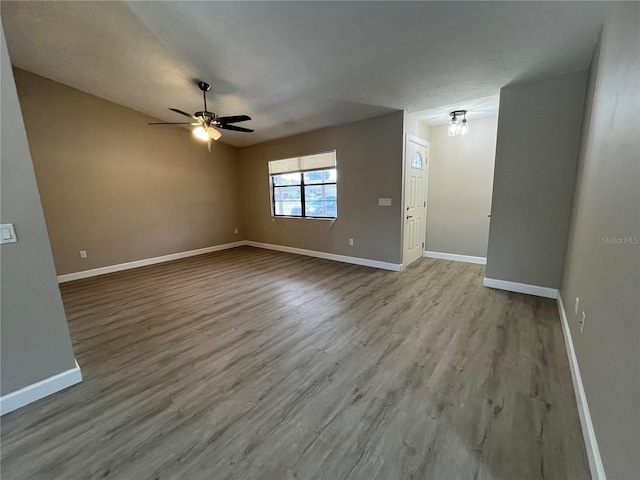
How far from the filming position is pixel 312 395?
1758mm

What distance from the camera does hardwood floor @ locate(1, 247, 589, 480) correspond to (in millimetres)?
1316

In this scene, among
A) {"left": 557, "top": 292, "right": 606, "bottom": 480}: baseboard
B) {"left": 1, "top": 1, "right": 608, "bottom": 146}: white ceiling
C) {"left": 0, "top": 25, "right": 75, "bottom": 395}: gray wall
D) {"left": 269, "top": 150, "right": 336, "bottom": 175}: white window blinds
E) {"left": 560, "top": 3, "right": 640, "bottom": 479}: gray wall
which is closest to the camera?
{"left": 560, "top": 3, "right": 640, "bottom": 479}: gray wall

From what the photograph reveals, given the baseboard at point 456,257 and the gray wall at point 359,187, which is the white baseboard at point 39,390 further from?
the baseboard at point 456,257

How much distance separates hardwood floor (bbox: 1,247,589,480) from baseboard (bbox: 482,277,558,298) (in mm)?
120

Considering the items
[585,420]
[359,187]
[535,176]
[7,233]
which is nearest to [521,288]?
[535,176]

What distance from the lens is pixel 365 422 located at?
1.54 metres

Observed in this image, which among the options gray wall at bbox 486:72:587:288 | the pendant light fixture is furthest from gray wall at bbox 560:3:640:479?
the pendant light fixture

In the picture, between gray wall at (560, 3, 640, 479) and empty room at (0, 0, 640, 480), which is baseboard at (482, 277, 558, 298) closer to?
empty room at (0, 0, 640, 480)

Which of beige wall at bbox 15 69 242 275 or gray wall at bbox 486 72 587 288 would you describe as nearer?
gray wall at bbox 486 72 587 288

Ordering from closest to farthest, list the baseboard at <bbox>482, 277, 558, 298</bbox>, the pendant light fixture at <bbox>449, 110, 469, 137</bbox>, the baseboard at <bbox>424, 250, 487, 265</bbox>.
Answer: the baseboard at <bbox>482, 277, 558, 298</bbox> → the pendant light fixture at <bbox>449, 110, 469, 137</bbox> → the baseboard at <bbox>424, 250, 487, 265</bbox>

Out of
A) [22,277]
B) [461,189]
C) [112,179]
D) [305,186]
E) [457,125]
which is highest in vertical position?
[457,125]

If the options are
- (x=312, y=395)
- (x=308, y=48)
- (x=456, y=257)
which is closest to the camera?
(x=312, y=395)

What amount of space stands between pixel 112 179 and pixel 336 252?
4367 mm

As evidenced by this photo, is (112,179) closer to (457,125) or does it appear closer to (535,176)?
(457,125)
